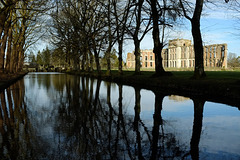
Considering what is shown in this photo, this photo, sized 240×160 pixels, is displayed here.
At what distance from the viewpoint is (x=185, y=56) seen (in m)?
85.2

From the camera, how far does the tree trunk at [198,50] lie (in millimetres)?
14836

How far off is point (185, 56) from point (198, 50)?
72924 mm

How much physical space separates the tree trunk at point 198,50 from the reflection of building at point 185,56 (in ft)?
105

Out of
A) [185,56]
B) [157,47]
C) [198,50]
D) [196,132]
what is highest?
[185,56]

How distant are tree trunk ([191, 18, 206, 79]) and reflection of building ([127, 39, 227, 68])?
32.1 meters

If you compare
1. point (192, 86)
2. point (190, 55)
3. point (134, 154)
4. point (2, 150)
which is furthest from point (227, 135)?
point (190, 55)

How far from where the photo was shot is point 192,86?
1241cm

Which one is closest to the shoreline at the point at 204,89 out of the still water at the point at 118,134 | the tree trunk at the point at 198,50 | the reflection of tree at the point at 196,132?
the tree trunk at the point at 198,50

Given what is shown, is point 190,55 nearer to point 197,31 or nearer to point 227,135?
point 197,31

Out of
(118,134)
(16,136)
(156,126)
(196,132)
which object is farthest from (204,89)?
(16,136)

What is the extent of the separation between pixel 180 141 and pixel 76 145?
1.85 meters

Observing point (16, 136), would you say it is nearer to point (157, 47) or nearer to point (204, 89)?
point (204, 89)

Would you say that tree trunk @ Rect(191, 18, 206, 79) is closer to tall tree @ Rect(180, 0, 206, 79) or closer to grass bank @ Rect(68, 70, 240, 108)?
tall tree @ Rect(180, 0, 206, 79)

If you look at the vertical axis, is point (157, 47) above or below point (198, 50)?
above
